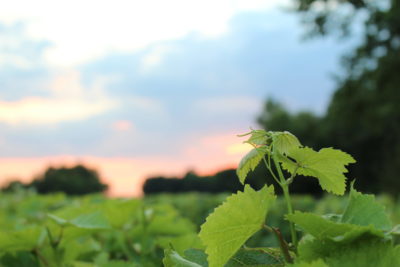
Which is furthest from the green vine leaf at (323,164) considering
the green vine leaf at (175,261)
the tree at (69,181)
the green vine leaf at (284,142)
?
the tree at (69,181)

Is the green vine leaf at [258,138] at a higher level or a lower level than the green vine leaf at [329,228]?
higher

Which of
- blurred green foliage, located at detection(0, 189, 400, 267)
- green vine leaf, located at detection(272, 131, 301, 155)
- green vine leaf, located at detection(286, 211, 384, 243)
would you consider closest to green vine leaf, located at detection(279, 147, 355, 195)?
green vine leaf, located at detection(272, 131, 301, 155)

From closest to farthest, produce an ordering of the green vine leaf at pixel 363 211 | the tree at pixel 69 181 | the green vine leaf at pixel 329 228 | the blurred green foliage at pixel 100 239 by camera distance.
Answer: the green vine leaf at pixel 329 228
the green vine leaf at pixel 363 211
the blurred green foliage at pixel 100 239
the tree at pixel 69 181

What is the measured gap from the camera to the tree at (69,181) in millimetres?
32750

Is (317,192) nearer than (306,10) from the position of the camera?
No

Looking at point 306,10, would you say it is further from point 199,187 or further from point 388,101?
point 199,187

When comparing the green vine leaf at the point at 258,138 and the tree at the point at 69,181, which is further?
the tree at the point at 69,181

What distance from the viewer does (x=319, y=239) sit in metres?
0.85

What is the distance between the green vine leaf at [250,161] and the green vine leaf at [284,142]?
2 cm

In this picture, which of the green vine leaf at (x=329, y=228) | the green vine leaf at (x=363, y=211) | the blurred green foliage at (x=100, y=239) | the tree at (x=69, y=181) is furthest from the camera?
the tree at (x=69, y=181)

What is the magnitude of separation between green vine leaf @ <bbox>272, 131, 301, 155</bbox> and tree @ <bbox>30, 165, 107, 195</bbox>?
101 feet

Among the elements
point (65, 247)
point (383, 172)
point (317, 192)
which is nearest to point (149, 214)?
point (65, 247)

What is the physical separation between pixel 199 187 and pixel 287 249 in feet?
118

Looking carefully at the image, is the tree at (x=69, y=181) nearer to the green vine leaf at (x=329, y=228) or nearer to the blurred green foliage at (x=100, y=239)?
the blurred green foliage at (x=100, y=239)
